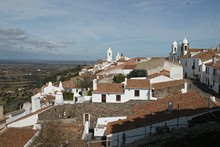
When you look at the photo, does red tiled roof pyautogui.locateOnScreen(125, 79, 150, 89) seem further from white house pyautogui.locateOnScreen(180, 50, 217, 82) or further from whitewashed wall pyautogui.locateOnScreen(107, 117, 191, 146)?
white house pyautogui.locateOnScreen(180, 50, 217, 82)

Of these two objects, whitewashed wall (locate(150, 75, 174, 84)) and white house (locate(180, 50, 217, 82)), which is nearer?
whitewashed wall (locate(150, 75, 174, 84))

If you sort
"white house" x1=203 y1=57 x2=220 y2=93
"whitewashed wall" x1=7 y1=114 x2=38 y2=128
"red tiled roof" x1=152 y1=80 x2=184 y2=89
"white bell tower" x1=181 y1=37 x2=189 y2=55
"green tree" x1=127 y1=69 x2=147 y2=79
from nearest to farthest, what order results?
"whitewashed wall" x1=7 y1=114 x2=38 y2=128, "red tiled roof" x1=152 y1=80 x2=184 y2=89, "white house" x1=203 y1=57 x2=220 y2=93, "green tree" x1=127 y1=69 x2=147 y2=79, "white bell tower" x1=181 y1=37 x2=189 y2=55

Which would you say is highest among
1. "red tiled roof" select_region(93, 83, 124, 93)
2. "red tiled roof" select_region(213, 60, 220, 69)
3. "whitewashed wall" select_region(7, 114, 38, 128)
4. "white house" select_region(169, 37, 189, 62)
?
"white house" select_region(169, 37, 189, 62)

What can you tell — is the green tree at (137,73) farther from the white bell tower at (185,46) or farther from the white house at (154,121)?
the white house at (154,121)

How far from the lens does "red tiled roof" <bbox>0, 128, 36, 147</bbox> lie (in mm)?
17056

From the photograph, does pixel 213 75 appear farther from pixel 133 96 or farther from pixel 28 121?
pixel 28 121

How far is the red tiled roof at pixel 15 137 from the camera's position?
1706 cm

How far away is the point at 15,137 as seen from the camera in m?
18.1

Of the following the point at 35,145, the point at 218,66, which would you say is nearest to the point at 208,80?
the point at 218,66

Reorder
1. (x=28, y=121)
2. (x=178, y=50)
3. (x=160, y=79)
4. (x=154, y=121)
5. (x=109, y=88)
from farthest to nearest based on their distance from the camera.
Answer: (x=178, y=50), (x=160, y=79), (x=109, y=88), (x=28, y=121), (x=154, y=121)

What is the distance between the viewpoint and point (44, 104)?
31750 millimetres

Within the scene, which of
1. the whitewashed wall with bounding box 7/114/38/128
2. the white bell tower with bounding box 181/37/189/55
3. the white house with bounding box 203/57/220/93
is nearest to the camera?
the whitewashed wall with bounding box 7/114/38/128

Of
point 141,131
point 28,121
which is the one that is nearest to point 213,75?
point 141,131

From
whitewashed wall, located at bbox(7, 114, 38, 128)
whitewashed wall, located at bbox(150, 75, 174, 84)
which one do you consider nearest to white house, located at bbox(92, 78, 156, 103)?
whitewashed wall, located at bbox(150, 75, 174, 84)
